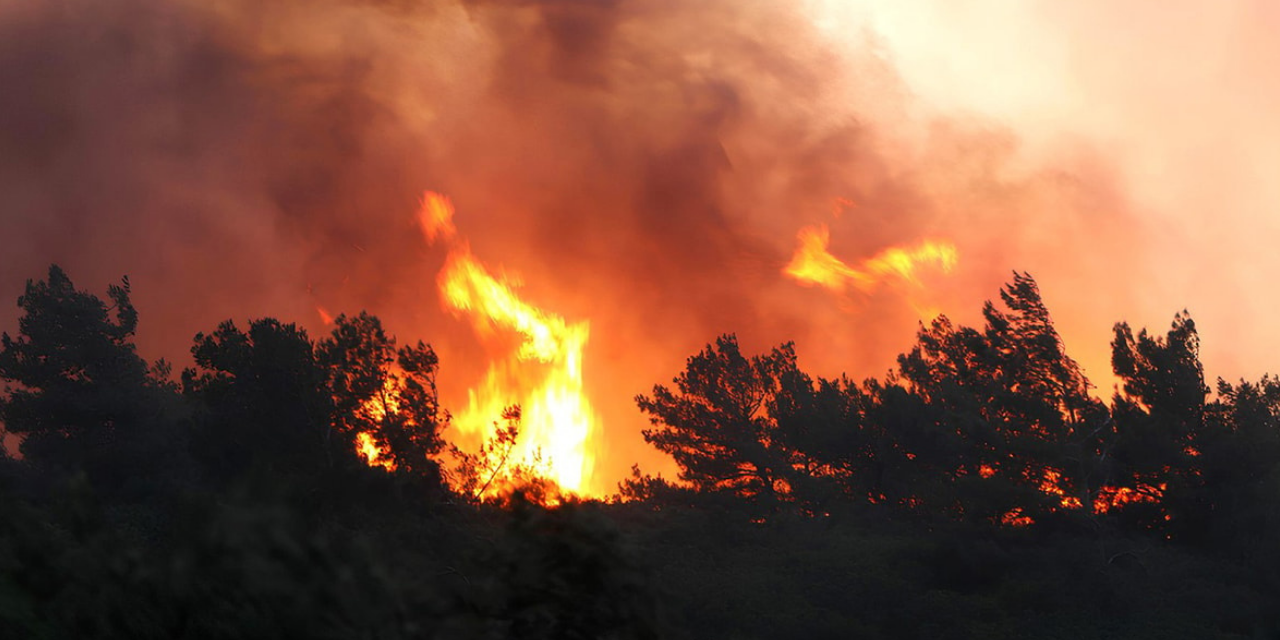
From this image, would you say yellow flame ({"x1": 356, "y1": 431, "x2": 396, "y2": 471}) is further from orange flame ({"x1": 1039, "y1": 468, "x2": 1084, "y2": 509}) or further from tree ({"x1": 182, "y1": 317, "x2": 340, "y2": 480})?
orange flame ({"x1": 1039, "y1": 468, "x2": 1084, "y2": 509})

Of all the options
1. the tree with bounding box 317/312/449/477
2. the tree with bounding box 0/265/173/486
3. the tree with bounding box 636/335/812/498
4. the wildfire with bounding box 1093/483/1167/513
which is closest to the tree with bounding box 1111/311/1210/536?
the wildfire with bounding box 1093/483/1167/513

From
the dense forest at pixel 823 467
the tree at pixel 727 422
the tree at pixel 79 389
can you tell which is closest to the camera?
the dense forest at pixel 823 467

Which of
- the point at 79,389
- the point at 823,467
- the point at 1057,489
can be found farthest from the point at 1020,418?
the point at 79,389

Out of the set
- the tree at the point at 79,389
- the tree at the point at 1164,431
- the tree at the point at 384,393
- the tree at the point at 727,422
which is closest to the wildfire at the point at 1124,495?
the tree at the point at 1164,431

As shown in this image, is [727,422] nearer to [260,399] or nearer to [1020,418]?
[1020,418]

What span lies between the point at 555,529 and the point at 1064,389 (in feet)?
161

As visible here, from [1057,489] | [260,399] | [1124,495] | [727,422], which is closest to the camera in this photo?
[260,399]

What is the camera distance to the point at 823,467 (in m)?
62.9

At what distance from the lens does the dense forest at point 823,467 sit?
40656mm

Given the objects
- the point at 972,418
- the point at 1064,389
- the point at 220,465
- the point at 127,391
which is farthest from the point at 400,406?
the point at 1064,389

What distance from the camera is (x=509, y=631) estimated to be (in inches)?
356

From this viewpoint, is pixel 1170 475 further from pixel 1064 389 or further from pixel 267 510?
pixel 267 510

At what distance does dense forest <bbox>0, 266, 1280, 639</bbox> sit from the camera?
40656mm

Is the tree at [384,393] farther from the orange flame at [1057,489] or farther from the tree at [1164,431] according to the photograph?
the tree at [1164,431]
